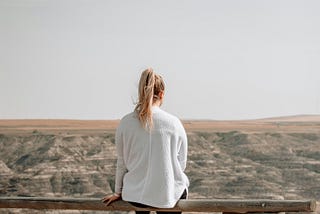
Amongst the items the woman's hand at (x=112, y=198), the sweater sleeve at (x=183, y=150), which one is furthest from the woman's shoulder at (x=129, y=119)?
the woman's hand at (x=112, y=198)

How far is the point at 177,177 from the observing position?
2.83 meters

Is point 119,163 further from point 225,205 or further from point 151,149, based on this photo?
point 225,205

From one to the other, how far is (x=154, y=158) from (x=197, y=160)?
47899 mm

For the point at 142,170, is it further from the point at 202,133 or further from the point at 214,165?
the point at 202,133

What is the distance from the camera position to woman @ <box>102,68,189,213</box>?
2.76 meters

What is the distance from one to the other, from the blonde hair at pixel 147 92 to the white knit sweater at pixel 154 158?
31 mm

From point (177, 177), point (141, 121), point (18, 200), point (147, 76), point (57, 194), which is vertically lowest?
point (57, 194)

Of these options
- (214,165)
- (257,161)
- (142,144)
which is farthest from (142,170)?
(257,161)

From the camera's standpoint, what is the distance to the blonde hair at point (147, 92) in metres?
2.73

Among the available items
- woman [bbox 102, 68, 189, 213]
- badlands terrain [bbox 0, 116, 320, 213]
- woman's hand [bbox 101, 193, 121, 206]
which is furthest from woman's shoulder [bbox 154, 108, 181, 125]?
badlands terrain [bbox 0, 116, 320, 213]

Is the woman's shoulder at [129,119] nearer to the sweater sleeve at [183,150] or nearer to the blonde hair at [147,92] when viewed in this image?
the blonde hair at [147,92]

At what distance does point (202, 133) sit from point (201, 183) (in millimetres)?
13636

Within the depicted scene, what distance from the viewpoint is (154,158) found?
9.13ft

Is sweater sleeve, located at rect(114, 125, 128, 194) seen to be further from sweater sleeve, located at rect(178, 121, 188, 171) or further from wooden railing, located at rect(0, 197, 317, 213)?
sweater sleeve, located at rect(178, 121, 188, 171)
